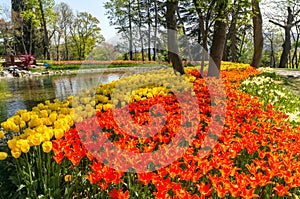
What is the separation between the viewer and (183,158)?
2408 millimetres

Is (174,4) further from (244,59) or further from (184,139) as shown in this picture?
(244,59)

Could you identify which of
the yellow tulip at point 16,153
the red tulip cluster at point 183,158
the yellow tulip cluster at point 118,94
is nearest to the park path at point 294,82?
the yellow tulip cluster at point 118,94

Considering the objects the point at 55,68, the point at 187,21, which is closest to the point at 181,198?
the point at 55,68

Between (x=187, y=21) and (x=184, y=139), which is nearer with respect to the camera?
(x=184, y=139)

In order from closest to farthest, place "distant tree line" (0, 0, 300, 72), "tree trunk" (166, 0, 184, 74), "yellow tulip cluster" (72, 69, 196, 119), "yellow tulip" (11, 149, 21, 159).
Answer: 1. "yellow tulip" (11, 149, 21, 159)
2. "yellow tulip cluster" (72, 69, 196, 119)
3. "tree trunk" (166, 0, 184, 74)
4. "distant tree line" (0, 0, 300, 72)

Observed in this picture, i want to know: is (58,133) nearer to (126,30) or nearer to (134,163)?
(134,163)

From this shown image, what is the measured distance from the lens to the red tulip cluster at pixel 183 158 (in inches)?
72.8

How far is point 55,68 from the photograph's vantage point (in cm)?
2436

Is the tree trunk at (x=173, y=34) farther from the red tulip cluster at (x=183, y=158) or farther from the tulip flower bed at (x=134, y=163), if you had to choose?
the tulip flower bed at (x=134, y=163)

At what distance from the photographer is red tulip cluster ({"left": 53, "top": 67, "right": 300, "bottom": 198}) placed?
185 centimetres

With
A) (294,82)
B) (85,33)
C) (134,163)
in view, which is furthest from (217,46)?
(85,33)

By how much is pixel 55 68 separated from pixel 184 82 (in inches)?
782

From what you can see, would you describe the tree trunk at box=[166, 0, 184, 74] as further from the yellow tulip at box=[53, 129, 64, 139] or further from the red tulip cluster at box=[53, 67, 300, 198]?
the yellow tulip at box=[53, 129, 64, 139]

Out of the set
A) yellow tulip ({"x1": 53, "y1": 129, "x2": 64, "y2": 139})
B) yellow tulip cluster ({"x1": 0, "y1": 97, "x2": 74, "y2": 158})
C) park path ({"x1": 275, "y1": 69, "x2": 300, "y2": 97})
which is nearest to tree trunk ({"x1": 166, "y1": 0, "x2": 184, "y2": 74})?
park path ({"x1": 275, "y1": 69, "x2": 300, "y2": 97})
